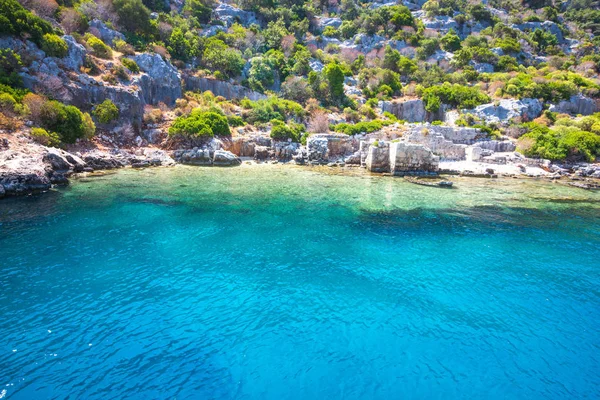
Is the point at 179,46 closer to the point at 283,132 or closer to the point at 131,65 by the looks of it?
the point at 131,65

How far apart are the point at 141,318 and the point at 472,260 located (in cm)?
1282

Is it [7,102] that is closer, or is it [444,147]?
[7,102]

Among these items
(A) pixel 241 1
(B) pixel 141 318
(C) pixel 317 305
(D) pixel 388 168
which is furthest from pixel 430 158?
(A) pixel 241 1

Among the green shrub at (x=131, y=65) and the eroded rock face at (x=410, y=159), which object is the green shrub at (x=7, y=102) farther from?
the eroded rock face at (x=410, y=159)

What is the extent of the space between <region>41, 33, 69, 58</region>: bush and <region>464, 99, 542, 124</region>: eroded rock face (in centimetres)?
5435

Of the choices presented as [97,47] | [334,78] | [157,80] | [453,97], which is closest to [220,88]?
[157,80]

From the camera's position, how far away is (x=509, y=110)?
4569 cm

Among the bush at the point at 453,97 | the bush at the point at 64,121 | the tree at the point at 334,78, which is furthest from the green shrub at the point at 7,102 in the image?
the bush at the point at 453,97

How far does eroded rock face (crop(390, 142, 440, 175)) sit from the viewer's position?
32.4 m

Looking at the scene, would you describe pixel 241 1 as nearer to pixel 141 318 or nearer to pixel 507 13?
pixel 507 13

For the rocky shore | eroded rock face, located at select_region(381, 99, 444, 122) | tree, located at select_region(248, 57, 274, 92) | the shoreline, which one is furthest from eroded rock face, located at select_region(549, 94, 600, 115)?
tree, located at select_region(248, 57, 274, 92)

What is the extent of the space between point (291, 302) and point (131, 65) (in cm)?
4281

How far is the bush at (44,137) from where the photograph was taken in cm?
2505

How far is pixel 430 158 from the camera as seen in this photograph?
1313 inches
